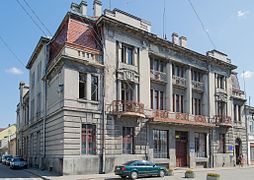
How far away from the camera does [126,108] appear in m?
27.0

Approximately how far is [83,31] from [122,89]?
19.7ft

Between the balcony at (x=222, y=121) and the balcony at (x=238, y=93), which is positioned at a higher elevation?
the balcony at (x=238, y=93)

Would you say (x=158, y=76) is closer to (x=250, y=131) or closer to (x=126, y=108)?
(x=126, y=108)

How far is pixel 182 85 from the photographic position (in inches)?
1348

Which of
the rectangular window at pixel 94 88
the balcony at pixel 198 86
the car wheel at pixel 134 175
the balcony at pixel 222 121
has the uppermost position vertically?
the balcony at pixel 198 86

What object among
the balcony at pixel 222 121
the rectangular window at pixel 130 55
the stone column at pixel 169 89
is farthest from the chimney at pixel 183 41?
the balcony at pixel 222 121

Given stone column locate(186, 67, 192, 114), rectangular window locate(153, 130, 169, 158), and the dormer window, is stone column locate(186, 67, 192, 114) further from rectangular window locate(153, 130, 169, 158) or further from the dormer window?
the dormer window

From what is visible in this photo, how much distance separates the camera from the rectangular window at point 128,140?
27.3 metres

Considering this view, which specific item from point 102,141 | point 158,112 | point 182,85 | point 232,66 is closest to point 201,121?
point 182,85

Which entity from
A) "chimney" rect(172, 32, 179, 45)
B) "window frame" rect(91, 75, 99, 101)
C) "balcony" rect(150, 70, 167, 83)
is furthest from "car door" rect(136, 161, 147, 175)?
"chimney" rect(172, 32, 179, 45)

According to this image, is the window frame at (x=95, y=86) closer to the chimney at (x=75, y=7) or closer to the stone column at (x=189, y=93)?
the chimney at (x=75, y=7)

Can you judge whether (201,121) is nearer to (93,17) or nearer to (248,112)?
(248,112)

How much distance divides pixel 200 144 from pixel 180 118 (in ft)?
15.2

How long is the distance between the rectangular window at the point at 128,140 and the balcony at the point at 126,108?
163cm
